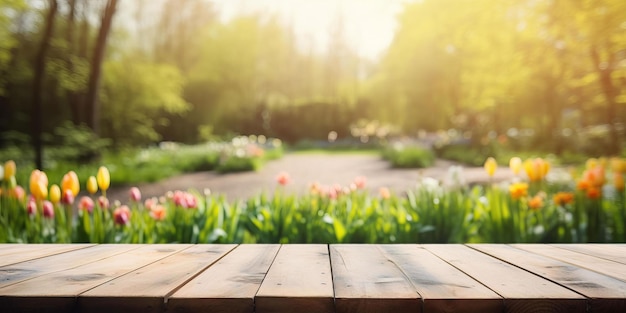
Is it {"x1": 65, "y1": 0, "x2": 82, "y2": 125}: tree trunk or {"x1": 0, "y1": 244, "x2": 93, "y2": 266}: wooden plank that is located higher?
{"x1": 65, "y1": 0, "x2": 82, "y2": 125}: tree trunk

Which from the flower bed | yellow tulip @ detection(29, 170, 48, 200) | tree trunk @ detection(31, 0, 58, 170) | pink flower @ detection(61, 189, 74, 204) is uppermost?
tree trunk @ detection(31, 0, 58, 170)

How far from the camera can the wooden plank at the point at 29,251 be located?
1383 millimetres

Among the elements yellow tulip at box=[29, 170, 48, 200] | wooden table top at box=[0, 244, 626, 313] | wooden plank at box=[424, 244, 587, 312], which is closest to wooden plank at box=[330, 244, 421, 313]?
wooden table top at box=[0, 244, 626, 313]

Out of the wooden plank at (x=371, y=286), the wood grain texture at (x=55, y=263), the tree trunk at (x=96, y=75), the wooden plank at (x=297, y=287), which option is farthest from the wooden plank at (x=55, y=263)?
the tree trunk at (x=96, y=75)

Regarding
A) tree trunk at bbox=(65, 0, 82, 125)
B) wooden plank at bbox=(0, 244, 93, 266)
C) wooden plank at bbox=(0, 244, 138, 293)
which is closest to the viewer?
wooden plank at bbox=(0, 244, 138, 293)

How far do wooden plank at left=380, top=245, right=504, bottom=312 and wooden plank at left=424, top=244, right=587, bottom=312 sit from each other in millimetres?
23

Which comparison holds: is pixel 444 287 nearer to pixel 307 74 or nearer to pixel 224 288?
pixel 224 288

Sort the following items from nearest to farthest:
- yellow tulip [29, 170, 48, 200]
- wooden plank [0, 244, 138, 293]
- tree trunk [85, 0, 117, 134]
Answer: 1. wooden plank [0, 244, 138, 293]
2. yellow tulip [29, 170, 48, 200]
3. tree trunk [85, 0, 117, 134]

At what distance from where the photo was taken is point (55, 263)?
1308mm

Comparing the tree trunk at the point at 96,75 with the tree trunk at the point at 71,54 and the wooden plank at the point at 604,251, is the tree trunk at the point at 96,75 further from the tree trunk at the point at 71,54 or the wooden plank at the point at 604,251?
the wooden plank at the point at 604,251

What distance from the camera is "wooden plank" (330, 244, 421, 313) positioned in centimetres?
93

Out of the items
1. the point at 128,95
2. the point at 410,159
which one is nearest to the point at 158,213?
the point at 410,159

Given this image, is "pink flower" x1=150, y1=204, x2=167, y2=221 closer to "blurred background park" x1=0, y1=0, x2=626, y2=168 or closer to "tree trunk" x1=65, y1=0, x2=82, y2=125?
"blurred background park" x1=0, y1=0, x2=626, y2=168

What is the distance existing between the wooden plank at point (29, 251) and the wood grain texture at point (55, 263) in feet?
0.12
